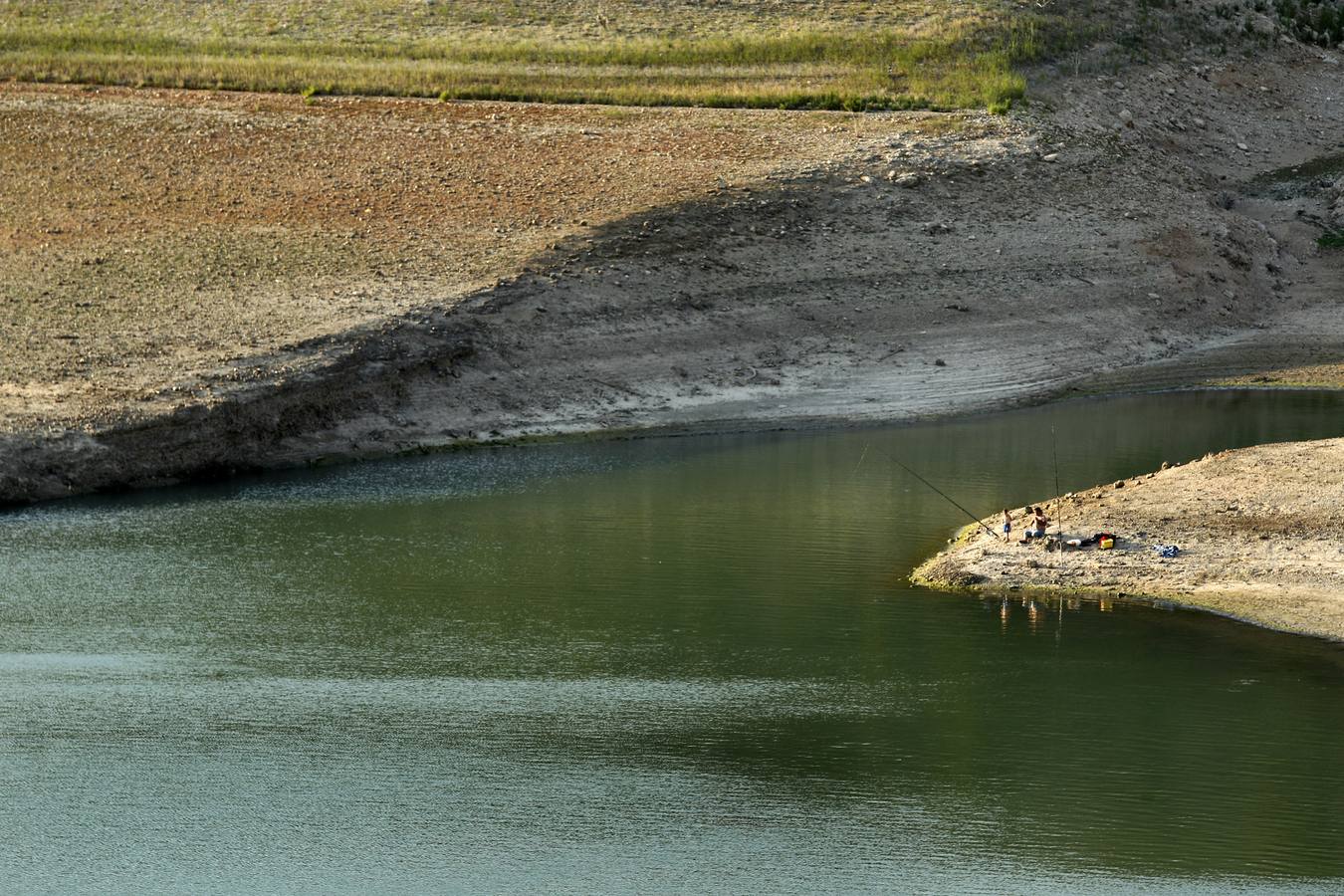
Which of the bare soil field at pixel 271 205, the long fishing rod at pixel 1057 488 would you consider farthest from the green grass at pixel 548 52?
the long fishing rod at pixel 1057 488

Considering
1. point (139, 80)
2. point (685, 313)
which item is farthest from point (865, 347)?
point (139, 80)

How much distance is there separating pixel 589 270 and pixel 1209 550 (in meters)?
12.3

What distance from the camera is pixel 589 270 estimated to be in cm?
2819

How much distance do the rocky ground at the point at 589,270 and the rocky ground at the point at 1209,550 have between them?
7.42 meters

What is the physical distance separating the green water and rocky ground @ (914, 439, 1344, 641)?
430 millimetres

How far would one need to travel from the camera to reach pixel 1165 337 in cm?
2978

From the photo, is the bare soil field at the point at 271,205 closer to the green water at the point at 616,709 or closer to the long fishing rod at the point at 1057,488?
the green water at the point at 616,709

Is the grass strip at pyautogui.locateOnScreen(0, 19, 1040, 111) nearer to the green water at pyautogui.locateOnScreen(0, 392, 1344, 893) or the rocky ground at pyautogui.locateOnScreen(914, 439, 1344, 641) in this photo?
the green water at pyautogui.locateOnScreen(0, 392, 1344, 893)

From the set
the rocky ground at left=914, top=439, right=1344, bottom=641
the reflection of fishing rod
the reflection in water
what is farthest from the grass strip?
the reflection in water

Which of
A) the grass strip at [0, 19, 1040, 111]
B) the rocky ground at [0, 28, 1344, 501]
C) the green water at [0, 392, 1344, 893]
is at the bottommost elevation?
the green water at [0, 392, 1344, 893]

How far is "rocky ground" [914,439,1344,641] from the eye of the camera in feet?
57.7

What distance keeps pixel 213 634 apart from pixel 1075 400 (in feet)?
48.1

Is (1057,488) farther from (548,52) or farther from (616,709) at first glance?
(548,52)

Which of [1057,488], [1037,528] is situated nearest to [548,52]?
[1057,488]
